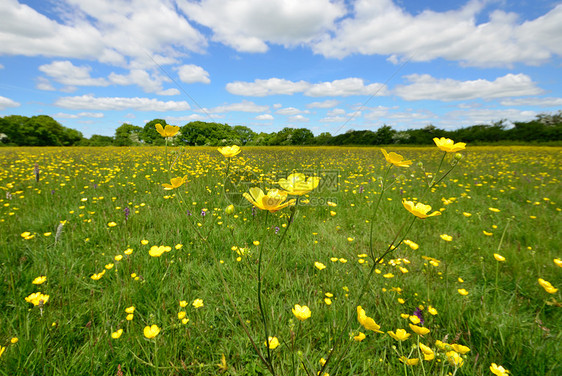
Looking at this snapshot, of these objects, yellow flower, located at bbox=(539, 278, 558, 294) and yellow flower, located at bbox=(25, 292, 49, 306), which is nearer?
yellow flower, located at bbox=(25, 292, 49, 306)

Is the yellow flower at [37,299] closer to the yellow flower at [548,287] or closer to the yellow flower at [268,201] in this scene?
the yellow flower at [268,201]

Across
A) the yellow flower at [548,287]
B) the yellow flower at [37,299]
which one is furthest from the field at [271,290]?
the yellow flower at [548,287]

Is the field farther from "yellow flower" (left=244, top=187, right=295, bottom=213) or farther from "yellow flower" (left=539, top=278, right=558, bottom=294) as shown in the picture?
"yellow flower" (left=539, top=278, right=558, bottom=294)

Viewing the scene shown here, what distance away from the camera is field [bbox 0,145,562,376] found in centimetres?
123

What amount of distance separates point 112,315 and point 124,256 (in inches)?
25.6

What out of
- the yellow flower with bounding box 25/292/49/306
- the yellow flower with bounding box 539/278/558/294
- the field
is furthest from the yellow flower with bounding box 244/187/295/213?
the yellow flower with bounding box 539/278/558/294

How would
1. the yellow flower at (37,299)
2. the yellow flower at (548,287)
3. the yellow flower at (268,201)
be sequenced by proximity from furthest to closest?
the yellow flower at (548,287) < the yellow flower at (37,299) < the yellow flower at (268,201)

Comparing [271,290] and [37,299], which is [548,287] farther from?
[37,299]

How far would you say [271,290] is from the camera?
73.2 inches

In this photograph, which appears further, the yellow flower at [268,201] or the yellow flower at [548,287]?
the yellow flower at [548,287]

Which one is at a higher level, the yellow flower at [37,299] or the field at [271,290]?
the yellow flower at [37,299]

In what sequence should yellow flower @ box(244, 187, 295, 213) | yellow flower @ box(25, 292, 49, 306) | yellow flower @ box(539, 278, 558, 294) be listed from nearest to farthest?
yellow flower @ box(244, 187, 295, 213) → yellow flower @ box(25, 292, 49, 306) → yellow flower @ box(539, 278, 558, 294)

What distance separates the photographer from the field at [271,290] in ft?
4.05

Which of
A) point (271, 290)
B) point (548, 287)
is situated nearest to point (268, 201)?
point (271, 290)
